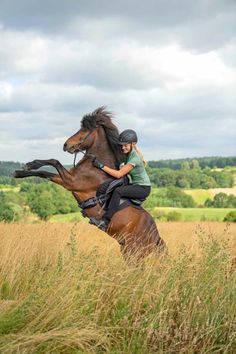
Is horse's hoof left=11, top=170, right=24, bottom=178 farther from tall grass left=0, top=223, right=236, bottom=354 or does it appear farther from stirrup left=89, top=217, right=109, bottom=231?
tall grass left=0, top=223, right=236, bottom=354

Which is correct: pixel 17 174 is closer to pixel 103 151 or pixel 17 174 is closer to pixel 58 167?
pixel 58 167

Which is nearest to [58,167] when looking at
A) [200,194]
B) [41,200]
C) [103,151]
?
[103,151]

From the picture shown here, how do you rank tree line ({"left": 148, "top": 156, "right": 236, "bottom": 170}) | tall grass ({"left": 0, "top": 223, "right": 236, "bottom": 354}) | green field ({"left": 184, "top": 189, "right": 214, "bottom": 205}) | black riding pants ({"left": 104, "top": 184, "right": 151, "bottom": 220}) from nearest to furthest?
tall grass ({"left": 0, "top": 223, "right": 236, "bottom": 354}) → black riding pants ({"left": 104, "top": 184, "right": 151, "bottom": 220}) → green field ({"left": 184, "top": 189, "right": 214, "bottom": 205}) → tree line ({"left": 148, "top": 156, "right": 236, "bottom": 170})

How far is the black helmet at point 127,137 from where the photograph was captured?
771cm

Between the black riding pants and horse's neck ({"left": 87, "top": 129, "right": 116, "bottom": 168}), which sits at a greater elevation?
horse's neck ({"left": 87, "top": 129, "right": 116, "bottom": 168})

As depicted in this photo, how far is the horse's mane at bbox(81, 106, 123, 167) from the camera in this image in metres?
8.03

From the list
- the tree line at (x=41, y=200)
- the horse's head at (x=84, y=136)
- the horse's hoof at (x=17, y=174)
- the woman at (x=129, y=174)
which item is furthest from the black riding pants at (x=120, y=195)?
the tree line at (x=41, y=200)

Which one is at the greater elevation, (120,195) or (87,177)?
(87,177)

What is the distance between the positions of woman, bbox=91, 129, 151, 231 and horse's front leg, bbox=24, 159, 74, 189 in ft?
1.38

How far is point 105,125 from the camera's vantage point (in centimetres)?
808

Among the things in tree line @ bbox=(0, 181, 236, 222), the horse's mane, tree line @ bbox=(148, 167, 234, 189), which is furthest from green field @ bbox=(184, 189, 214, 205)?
the horse's mane

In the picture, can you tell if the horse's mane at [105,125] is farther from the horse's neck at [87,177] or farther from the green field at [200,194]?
the green field at [200,194]

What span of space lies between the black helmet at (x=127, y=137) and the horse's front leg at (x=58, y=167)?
888mm

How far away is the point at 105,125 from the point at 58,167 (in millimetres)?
995
